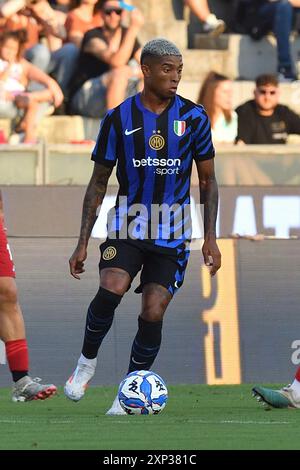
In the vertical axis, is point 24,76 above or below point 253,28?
below

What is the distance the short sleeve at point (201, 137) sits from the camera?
28.6ft

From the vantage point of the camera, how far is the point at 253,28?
18344mm

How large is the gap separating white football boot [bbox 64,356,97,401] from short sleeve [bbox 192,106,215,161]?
147 centimetres

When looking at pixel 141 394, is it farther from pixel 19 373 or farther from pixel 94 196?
pixel 19 373

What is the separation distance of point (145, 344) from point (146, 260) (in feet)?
1.75

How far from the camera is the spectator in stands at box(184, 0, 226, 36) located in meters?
18.2

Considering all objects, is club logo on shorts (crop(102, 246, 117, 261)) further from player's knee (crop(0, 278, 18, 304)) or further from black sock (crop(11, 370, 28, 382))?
black sock (crop(11, 370, 28, 382))

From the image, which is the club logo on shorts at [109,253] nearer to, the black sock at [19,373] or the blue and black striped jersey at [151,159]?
the blue and black striped jersey at [151,159]

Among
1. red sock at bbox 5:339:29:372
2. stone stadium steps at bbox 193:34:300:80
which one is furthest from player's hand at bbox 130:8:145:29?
red sock at bbox 5:339:29:372
